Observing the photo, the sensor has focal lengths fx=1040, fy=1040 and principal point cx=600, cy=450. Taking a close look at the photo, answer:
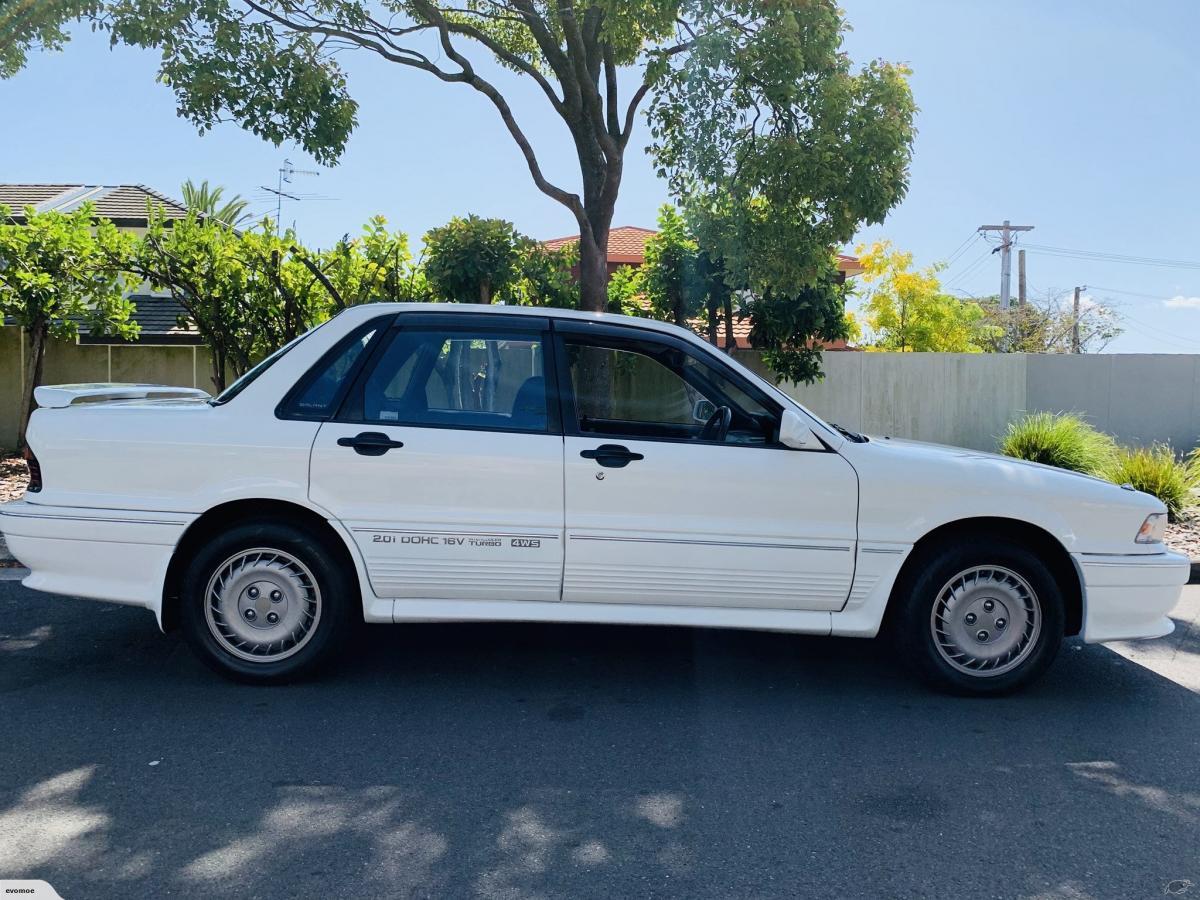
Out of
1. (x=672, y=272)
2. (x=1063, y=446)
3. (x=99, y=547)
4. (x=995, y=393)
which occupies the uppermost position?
(x=672, y=272)

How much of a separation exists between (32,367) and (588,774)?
11.6 metres

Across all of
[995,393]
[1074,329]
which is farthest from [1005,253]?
[995,393]

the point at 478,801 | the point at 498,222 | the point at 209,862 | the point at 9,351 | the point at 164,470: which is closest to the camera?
the point at 209,862

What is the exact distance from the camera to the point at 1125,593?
16.0 feet

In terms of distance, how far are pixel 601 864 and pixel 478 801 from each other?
2.05 feet

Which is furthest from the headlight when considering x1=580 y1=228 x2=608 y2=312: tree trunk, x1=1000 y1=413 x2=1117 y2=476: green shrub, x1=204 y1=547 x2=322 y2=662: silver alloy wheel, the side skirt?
x1=1000 y1=413 x2=1117 y2=476: green shrub

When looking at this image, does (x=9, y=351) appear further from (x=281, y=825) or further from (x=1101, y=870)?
(x=1101, y=870)

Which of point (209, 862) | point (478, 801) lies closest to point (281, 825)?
point (209, 862)

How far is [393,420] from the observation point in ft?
15.8

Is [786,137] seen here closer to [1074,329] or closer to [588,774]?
[588,774]

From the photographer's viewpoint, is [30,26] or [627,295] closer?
[30,26]

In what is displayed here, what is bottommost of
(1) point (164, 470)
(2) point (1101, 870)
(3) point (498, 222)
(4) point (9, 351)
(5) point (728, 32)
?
(2) point (1101, 870)

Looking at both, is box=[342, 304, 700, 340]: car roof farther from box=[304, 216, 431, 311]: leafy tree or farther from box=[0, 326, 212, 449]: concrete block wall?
box=[0, 326, 212, 449]: concrete block wall

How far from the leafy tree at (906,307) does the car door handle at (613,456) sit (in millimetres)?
24615
